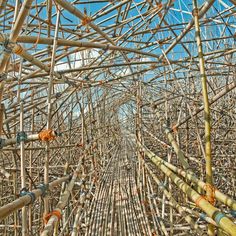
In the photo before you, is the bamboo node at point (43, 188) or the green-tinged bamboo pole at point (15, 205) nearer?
the green-tinged bamboo pole at point (15, 205)

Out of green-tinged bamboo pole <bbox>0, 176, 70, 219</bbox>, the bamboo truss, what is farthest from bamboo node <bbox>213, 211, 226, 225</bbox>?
green-tinged bamboo pole <bbox>0, 176, 70, 219</bbox>

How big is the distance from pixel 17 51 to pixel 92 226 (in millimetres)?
1276

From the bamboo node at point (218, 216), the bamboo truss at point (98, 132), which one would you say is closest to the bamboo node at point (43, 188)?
the bamboo truss at point (98, 132)

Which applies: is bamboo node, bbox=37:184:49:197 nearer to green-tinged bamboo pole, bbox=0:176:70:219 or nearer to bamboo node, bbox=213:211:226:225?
green-tinged bamboo pole, bbox=0:176:70:219

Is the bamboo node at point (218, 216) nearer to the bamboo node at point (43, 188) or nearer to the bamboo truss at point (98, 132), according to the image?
the bamboo truss at point (98, 132)

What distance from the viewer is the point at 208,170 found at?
0.60m

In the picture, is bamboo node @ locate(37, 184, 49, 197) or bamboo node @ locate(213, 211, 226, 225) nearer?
bamboo node @ locate(213, 211, 226, 225)

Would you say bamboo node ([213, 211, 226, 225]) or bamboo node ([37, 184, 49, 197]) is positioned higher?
bamboo node ([37, 184, 49, 197])

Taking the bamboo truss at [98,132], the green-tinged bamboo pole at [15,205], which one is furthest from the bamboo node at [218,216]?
the green-tinged bamboo pole at [15,205]

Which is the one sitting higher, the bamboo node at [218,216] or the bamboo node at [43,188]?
the bamboo node at [43,188]

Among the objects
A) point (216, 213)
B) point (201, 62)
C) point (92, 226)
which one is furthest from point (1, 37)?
point (92, 226)

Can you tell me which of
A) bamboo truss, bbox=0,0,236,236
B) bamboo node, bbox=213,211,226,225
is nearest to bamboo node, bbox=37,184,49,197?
bamboo truss, bbox=0,0,236,236

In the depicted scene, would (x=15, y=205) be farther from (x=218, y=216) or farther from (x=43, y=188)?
(x=218, y=216)

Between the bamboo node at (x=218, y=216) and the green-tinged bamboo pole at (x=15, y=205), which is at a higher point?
the green-tinged bamboo pole at (x=15, y=205)
